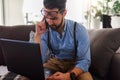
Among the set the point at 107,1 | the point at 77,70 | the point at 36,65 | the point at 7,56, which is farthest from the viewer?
the point at 107,1

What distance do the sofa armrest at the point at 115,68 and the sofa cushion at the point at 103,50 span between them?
0.03m

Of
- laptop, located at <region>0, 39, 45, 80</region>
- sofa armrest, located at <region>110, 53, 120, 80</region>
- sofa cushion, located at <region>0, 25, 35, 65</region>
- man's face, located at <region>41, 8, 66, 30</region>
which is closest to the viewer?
laptop, located at <region>0, 39, 45, 80</region>

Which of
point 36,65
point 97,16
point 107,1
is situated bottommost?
point 36,65

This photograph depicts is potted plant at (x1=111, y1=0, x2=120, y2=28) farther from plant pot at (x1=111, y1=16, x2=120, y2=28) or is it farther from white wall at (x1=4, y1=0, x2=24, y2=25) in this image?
white wall at (x1=4, y1=0, x2=24, y2=25)

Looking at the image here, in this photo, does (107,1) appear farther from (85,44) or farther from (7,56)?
(7,56)

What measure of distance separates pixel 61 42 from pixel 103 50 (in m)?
0.36

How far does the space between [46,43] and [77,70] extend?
1.19 ft

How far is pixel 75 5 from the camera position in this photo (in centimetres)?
390

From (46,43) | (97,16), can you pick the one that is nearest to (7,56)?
(46,43)

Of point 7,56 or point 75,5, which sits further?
point 75,5

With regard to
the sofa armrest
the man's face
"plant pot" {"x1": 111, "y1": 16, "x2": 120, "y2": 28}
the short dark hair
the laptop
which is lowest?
the sofa armrest

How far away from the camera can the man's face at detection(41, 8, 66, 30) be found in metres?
1.57

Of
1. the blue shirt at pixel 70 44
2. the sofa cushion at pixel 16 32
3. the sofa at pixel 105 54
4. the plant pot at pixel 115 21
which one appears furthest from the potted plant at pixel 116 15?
the blue shirt at pixel 70 44

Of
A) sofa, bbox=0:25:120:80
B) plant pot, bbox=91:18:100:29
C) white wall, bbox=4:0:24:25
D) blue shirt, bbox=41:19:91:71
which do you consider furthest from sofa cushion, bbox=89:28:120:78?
white wall, bbox=4:0:24:25
